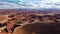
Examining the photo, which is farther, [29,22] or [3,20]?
[3,20]

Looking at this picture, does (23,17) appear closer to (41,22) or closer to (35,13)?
(35,13)

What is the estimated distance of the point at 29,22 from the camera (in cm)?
272

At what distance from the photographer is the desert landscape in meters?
2.33

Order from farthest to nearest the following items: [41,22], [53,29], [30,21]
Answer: [30,21] → [41,22] → [53,29]

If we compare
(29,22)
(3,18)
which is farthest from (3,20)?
(29,22)

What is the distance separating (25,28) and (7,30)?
63cm

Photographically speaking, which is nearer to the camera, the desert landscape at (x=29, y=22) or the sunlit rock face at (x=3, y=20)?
the desert landscape at (x=29, y=22)

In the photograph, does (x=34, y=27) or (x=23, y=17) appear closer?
(x=34, y=27)

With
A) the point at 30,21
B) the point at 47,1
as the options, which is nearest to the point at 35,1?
the point at 47,1

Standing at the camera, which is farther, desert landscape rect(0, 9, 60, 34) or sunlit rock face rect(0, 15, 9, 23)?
sunlit rock face rect(0, 15, 9, 23)

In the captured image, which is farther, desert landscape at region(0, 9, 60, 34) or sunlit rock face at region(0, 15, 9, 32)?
sunlit rock face at region(0, 15, 9, 32)

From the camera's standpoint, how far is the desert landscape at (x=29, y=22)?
7.64ft

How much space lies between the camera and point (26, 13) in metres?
2.83

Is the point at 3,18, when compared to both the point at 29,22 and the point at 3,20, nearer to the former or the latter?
the point at 3,20
